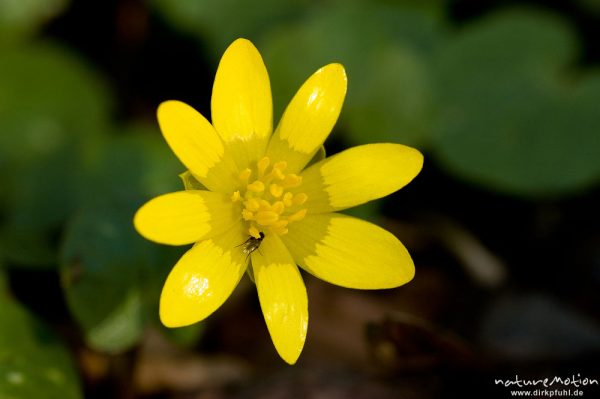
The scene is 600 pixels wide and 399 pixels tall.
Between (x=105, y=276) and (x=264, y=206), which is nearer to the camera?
(x=264, y=206)

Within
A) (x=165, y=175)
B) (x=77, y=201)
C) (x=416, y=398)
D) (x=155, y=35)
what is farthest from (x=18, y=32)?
(x=416, y=398)

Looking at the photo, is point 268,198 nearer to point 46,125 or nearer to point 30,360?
point 30,360

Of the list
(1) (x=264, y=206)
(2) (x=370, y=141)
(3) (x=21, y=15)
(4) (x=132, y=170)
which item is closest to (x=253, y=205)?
(1) (x=264, y=206)

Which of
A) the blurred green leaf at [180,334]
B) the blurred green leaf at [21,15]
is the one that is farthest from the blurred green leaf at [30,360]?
the blurred green leaf at [21,15]

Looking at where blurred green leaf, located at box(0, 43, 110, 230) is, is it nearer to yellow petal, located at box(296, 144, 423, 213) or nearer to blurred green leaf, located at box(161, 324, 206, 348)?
blurred green leaf, located at box(161, 324, 206, 348)

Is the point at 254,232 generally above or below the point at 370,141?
below

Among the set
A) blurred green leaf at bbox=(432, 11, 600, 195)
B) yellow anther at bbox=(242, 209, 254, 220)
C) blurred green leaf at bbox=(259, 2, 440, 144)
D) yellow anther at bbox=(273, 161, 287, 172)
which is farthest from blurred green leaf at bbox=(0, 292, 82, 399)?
blurred green leaf at bbox=(432, 11, 600, 195)
